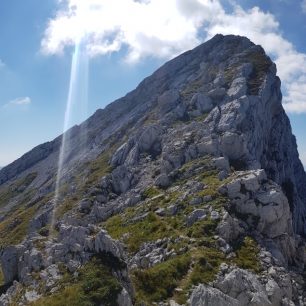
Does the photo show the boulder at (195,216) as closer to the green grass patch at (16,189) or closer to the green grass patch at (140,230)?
the green grass patch at (140,230)

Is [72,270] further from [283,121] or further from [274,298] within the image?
[283,121]

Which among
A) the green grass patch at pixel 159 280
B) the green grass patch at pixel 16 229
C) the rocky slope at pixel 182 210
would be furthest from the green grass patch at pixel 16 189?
the green grass patch at pixel 159 280

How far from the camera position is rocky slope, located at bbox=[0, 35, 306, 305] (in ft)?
156

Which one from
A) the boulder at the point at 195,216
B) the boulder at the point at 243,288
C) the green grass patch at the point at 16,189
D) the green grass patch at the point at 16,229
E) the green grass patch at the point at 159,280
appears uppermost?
the green grass patch at the point at 16,189

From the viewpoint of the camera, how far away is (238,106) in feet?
379

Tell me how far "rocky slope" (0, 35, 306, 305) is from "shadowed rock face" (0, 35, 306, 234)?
1.49ft

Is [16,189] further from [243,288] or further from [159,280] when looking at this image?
[243,288]

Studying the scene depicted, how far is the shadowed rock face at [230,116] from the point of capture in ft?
355

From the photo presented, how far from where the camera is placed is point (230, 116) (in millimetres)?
111812

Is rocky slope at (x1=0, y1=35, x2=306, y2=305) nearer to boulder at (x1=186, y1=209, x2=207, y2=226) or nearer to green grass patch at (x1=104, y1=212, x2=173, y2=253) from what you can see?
boulder at (x1=186, y1=209, x2=207, y2=226)

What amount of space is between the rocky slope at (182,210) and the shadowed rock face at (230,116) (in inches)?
17.9

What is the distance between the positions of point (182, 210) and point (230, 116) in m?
43.2

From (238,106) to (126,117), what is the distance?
7739 centimetres

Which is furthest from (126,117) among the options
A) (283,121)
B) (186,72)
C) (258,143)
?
(258,143)
